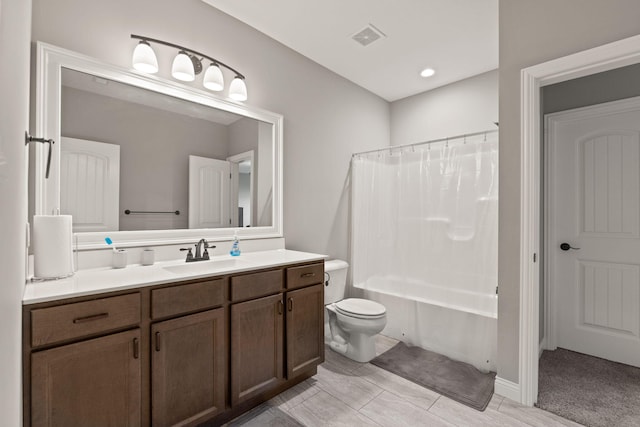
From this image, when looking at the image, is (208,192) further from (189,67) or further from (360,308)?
(360,308)

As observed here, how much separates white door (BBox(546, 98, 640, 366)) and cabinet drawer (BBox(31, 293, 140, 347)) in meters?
3.18

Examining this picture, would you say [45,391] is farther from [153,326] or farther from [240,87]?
[240,87]

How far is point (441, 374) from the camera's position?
223 cm

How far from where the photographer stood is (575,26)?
172 centimetres

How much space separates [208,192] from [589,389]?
2.94m

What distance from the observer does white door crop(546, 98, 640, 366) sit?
236 cm

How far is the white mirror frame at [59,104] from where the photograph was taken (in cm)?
152

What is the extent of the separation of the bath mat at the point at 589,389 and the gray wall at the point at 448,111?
7.11 feet

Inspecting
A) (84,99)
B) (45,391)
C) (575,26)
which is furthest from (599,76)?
(45,391)

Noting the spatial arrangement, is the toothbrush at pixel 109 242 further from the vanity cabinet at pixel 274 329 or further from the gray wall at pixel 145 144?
the vanity cabinet at pixel 274 329

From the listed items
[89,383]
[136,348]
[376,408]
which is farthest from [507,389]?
[89,383]

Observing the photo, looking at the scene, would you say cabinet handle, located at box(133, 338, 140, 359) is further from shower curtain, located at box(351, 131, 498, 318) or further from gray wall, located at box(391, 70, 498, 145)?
gray wall, located at box(391, 70, 498, 145)

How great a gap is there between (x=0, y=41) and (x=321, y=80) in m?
2.73

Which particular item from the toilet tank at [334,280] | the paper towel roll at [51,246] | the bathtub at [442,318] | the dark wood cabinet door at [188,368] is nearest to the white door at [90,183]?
the paper towel roll at [51,246]
